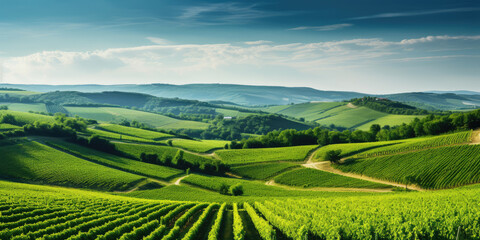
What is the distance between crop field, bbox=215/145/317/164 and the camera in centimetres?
11866

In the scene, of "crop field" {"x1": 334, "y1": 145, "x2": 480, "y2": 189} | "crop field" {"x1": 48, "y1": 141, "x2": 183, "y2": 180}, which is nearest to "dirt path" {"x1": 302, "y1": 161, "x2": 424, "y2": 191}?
"crop field" {"x1": 334, "y1": 145, "x2": 480, "y2": 189}

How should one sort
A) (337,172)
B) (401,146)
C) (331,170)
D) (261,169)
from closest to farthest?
(337,172) < (401,146) < (331,170) < (261,169)

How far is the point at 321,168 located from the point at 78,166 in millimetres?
81135

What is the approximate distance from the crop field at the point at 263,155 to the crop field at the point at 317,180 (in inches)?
621

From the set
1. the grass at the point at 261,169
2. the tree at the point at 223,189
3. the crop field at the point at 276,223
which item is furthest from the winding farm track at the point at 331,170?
the crop field at the point at 276,223

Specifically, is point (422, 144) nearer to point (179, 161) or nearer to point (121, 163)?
point (179, 161)

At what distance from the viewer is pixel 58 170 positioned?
97750 mm

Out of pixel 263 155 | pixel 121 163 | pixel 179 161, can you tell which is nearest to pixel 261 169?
pixel 263 155

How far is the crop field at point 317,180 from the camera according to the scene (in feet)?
280

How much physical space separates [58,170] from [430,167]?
10917 cm

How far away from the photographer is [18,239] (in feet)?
99.5

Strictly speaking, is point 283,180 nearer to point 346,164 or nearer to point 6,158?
point 346,164

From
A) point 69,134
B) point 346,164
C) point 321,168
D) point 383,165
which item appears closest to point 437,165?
point 383,165

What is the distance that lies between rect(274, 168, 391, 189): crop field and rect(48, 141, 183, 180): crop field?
38.7 meters
